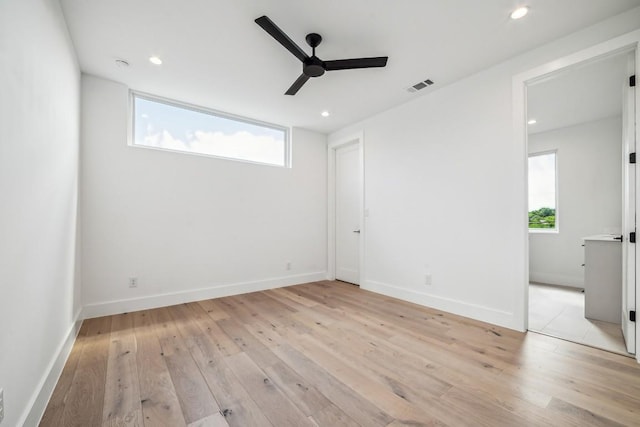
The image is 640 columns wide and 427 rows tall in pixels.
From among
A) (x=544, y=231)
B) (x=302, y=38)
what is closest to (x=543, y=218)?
(x=544, y=231)

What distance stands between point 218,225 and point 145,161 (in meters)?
1.18

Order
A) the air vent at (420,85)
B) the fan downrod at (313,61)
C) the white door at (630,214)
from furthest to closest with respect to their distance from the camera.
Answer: the air vent at (420,85), the fan downrod at (313,61), the white door at (630,214)

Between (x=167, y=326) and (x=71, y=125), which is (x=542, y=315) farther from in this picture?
(x=71, y=125)

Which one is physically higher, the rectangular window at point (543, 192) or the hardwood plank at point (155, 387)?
the rectangular window at point (543, 192)

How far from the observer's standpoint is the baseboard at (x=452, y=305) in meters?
2.71

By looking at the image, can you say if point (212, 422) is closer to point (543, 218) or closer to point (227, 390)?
point (227, 390)

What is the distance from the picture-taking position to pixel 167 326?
108 inches

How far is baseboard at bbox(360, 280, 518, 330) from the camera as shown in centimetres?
271

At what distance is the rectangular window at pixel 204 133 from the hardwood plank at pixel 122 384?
2.26 m

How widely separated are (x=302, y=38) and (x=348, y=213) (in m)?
2.94

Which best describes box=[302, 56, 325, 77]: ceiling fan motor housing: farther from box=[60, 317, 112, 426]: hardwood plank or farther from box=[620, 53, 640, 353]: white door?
box=[60, 317, 112, 426]: hardwood plank

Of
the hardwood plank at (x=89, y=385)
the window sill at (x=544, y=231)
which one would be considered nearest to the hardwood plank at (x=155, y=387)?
the hardwood plank at (x=89, y=385)

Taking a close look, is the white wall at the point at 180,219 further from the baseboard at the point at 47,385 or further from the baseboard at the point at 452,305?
the baseboard at the point at 452,305

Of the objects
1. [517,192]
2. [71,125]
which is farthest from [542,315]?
[71,125]
